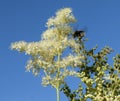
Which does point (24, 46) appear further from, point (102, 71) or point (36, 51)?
point (102, 71)

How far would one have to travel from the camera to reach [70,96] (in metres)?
19.8

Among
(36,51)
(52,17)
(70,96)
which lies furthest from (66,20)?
(70,96)

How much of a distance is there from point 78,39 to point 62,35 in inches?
61.7

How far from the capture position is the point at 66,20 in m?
19.9

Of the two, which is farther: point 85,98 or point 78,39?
point 78,39

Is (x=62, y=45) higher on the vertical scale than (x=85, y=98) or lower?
higher

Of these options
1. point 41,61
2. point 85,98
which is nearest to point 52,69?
point 41,61

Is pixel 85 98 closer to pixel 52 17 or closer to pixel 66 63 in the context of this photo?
pixel 66 63

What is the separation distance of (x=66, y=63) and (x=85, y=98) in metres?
1.80

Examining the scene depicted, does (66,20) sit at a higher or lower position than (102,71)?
higher

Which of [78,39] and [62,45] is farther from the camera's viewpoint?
[78,39]

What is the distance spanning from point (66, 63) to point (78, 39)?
250 cm

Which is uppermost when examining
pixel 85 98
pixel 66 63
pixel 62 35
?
pixel 62 35

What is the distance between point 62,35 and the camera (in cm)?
1966
